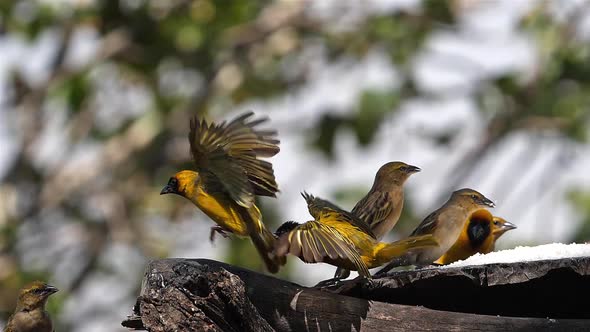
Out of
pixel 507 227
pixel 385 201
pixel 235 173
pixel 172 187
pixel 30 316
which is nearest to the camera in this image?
pixel 235 173

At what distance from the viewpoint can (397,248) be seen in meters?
4.30

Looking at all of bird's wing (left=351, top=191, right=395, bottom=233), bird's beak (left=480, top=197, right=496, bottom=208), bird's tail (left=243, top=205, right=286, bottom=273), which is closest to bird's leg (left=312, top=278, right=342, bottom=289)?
bird's tail (left=243, top=205, right=286, bottom=273)

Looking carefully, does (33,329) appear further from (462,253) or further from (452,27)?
(452,27)

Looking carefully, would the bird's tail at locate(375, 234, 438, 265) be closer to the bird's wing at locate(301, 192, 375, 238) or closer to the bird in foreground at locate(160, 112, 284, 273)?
the bird's wing at locate(301, 192, 375, 238)

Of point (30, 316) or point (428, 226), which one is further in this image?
point (30, 316)

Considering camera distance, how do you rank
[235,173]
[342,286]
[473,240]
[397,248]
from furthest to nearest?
[473,240] < [235,173] < [397,248] < [342,286]

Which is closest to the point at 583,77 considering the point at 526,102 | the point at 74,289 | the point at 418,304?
the point at 526,102

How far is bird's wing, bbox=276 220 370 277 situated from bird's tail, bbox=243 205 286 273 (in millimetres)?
277

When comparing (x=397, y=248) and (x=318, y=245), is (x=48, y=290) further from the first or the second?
(x=318, y=245)

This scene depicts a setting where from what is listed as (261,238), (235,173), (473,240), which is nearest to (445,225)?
(473,240)

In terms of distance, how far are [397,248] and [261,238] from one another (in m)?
0.56

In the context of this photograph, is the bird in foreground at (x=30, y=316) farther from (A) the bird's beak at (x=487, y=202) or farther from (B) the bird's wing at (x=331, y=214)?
(A) the bird's beak at (x=487, y=202)

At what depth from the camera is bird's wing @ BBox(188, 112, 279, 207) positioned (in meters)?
4.50

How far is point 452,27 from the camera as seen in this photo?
13.2 m
